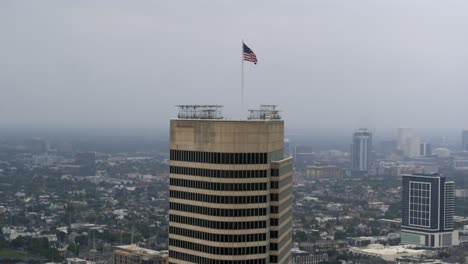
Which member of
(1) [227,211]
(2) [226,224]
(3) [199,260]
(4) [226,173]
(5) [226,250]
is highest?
(4) [226,173]

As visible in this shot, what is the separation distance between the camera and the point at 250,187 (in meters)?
61.3

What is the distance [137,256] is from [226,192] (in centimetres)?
10162

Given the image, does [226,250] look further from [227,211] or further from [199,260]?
[227,211]

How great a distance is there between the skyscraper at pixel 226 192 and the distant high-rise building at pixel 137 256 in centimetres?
8910

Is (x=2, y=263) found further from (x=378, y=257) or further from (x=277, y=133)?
(x=277, y=133)

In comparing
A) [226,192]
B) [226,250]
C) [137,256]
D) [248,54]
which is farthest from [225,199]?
[137,256]

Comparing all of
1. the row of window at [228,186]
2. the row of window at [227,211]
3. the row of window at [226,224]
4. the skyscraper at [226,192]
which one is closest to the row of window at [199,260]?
the skyscraper at [226,192]

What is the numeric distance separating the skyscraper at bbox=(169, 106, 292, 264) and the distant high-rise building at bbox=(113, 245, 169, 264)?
89.1 m

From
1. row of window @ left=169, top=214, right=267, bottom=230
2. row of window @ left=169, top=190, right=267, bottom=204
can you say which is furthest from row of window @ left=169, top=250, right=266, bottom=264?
row of window @ left=169, top=190, right=267, bottom=204

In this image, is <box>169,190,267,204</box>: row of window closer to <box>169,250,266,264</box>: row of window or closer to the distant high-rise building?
<box>169,250,266,264</box>: row of window

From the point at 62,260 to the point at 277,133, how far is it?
13471 centimetres

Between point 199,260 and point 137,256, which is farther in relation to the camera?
point 137,256

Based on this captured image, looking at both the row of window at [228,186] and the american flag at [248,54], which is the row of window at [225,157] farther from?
the american flag at [248,54]

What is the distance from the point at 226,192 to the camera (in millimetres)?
60812
